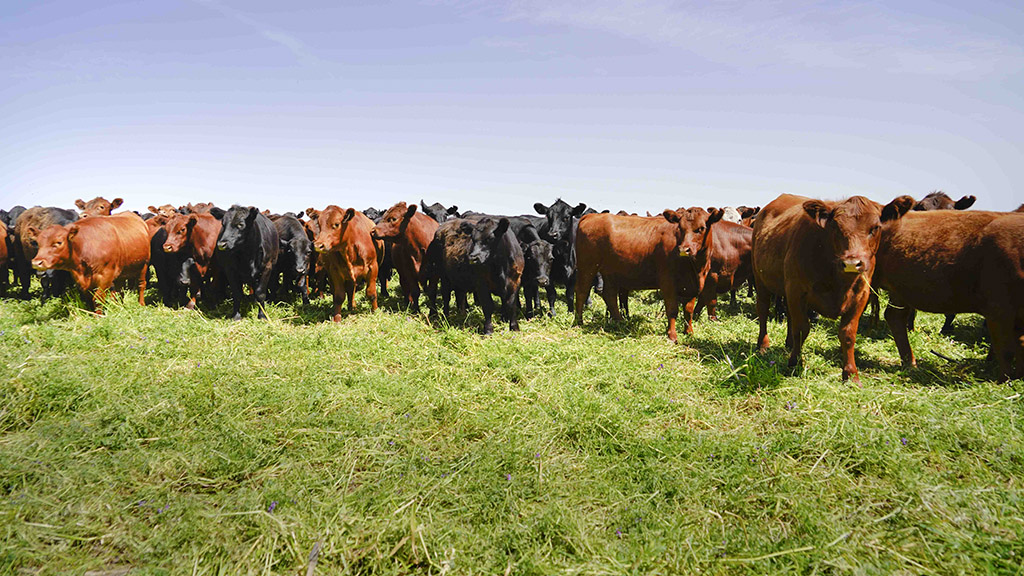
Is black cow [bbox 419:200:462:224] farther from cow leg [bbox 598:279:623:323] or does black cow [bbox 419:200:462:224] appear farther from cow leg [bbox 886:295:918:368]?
cow leg [bbox 886:295:918:368]

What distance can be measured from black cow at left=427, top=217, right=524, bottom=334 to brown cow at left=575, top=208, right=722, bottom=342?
1666 millimetres

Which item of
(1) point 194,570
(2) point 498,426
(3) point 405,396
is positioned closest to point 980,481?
(2) point 498,426

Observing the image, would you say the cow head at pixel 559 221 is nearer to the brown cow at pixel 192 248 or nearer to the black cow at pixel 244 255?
the black cow at pixel 244 255

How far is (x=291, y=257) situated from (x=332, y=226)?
222 centimetres

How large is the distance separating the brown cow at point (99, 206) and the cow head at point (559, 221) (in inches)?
507

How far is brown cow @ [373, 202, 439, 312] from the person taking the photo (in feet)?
32.7

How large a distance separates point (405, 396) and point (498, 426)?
1129 millimetres

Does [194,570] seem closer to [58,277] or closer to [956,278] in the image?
[956,278]

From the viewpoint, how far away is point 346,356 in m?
6.04

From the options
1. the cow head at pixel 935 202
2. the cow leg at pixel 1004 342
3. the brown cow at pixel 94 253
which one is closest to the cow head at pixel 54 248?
the brown cow at pixel 94 253

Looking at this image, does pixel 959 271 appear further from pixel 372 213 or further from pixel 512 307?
pixel 372 213

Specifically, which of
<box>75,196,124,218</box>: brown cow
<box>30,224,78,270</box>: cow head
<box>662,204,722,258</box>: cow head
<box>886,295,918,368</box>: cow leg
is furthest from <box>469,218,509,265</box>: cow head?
<box>75,196,124,218</box>: brown cow

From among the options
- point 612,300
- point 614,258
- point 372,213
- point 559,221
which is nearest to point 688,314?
point 612,300

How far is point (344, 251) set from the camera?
911cm
